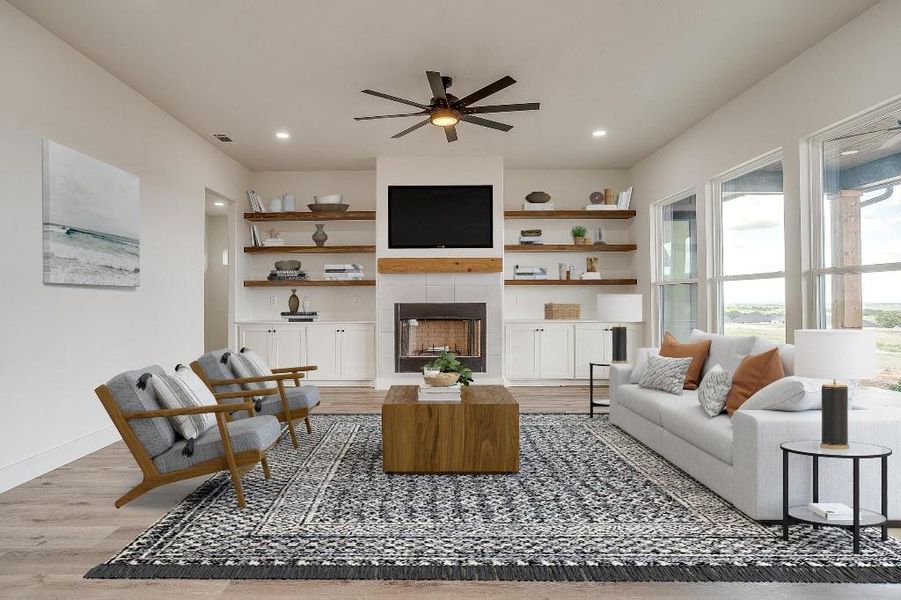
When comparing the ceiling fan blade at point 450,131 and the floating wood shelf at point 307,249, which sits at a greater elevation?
the ceiling fan blade at point 450,131

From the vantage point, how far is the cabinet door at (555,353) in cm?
775

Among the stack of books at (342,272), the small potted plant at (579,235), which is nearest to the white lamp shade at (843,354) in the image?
the small potted plant at (579,235)

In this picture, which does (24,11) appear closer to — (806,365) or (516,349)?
(806,365)

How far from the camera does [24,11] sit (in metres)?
3.79

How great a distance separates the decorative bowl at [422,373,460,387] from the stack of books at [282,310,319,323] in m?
4.00

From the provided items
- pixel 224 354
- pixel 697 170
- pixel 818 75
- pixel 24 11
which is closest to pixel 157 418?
pixel 224 354

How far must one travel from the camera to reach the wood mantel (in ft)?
24.4

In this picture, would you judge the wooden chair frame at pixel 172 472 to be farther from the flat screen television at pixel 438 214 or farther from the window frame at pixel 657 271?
the window frame at pixel 657 271

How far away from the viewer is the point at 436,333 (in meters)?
7.62

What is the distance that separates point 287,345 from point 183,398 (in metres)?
4.45

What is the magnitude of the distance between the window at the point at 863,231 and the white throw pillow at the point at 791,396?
1074 mm

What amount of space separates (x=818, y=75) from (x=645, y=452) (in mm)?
→ 2882

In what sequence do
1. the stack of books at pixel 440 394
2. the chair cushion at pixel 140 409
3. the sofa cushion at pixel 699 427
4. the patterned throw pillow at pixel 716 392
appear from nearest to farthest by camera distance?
the chair cushion at pixel 140 409, the sofa cushion at pixel 699 427, the patterned throw pillow at pixel 716 392, the stack of books at pixel 440 394

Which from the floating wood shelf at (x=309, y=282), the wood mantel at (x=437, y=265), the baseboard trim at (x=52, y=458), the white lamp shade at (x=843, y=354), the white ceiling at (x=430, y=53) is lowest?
the baseboard trim at (x=52, y=458)
